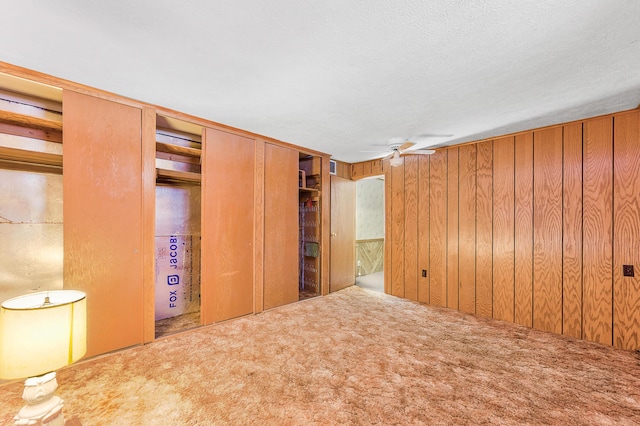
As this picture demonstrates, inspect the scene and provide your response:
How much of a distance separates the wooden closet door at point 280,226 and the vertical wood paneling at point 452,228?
8.20ft

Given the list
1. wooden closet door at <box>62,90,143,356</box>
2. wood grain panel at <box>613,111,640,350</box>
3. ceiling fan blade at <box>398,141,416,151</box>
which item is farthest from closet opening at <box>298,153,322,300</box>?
wood grain panel at <box>613,111,640,350</box>

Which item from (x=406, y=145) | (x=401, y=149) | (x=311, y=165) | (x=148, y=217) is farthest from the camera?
(x=311, y=165)

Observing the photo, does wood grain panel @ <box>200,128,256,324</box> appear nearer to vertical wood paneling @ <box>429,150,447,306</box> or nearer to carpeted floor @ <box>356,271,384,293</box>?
carpeted floor @ <box>356,271,384,293</box>

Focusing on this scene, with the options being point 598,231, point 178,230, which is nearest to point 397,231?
point 598,231

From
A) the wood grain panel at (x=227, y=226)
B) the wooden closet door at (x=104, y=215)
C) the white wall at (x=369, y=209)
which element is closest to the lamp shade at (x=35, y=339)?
the wooden closet door at (x=104, y=215)

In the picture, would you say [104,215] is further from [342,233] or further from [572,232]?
[572,232]

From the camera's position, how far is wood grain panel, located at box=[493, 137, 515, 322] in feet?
11.5

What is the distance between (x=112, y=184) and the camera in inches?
99.3

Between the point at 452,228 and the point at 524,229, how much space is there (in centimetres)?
91

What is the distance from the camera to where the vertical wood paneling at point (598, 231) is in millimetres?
2865

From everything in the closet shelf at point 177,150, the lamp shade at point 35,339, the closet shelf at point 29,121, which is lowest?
the lamp shade at point 35,339

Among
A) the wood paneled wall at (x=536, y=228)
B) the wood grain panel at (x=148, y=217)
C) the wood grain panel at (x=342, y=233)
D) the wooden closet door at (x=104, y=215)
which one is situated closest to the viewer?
the wooden closet door at (x=104, y=215)

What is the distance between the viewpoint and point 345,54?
1859 millimetres

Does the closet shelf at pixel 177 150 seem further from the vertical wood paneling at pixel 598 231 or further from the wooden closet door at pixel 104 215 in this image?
the vertical wood paneling at pixel 598 231
